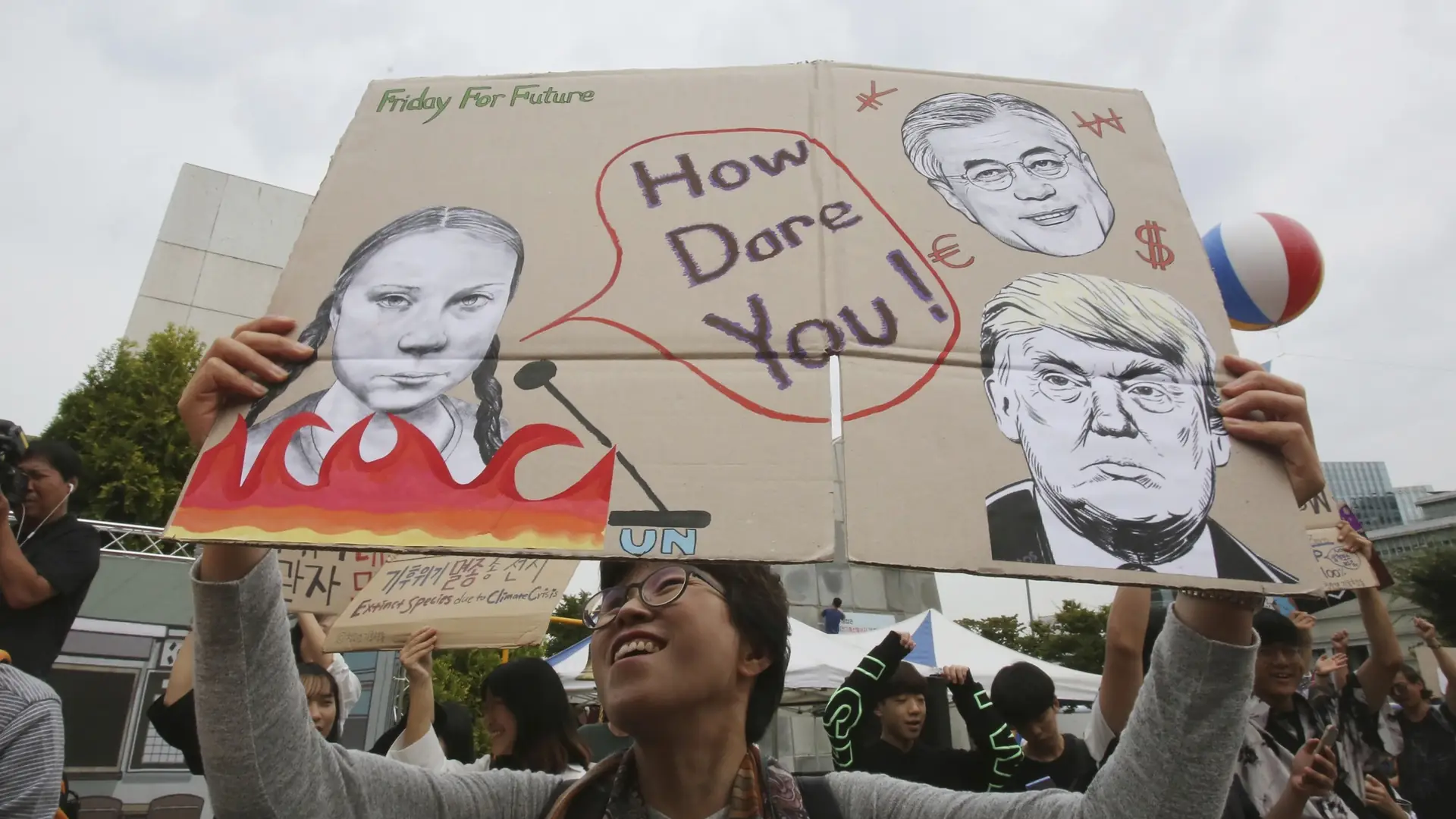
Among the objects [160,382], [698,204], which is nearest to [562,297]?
[698,204]

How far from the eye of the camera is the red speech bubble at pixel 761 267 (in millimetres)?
Answer: 1382

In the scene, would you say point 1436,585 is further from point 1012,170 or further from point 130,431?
point 130,431

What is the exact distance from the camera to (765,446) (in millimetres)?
1283

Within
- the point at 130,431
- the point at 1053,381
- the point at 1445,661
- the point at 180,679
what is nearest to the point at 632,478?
the point at 1053,381

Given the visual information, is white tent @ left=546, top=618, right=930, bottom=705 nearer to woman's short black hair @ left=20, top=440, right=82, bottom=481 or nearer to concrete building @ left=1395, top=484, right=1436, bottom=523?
woman's short black hair @ left=20, top=440, right=82, bottom=481

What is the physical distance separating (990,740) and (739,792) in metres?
2.01

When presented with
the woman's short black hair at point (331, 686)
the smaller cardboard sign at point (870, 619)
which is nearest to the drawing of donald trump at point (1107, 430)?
the woman's short black hair at point (331, 686)

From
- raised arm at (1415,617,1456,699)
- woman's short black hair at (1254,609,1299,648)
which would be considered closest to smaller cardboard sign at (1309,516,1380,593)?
woman's short black hair at (1254,609,1299,648)

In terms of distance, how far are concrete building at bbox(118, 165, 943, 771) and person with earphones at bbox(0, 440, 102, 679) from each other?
794 inches

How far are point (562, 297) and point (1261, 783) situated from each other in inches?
105

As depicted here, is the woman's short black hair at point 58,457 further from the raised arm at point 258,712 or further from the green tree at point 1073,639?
the green tree at point 1073,639

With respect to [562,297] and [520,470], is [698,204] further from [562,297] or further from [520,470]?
[520,470]

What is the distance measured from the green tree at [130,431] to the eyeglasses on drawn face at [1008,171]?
1730cm

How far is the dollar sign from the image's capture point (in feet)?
5.12
